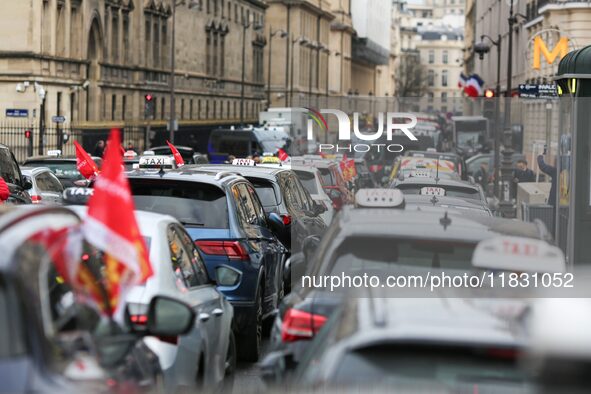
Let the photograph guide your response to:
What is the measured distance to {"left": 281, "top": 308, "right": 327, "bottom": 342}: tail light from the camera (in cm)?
774

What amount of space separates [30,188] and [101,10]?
140 ft

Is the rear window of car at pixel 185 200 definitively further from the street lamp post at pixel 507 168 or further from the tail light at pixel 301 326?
the tail light at pixel 301 326

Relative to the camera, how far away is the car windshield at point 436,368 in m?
4.50

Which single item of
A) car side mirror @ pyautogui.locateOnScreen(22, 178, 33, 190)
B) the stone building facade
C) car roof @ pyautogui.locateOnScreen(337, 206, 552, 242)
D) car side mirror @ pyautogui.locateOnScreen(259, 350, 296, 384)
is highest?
the stone building facade

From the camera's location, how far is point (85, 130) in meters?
60.5

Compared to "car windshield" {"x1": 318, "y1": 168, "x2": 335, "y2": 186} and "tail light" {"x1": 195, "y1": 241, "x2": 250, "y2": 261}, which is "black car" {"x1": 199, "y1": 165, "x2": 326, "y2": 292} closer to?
"car windshield" {"x1": 318, "y1": 168, "x2": 335, "y2": 186}

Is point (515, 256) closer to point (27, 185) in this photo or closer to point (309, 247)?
point (309, 247)

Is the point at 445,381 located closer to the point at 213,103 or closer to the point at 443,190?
the point at 443,190

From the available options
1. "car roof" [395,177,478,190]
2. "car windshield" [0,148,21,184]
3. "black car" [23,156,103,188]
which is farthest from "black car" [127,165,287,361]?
"black car" [23,156,103,188]

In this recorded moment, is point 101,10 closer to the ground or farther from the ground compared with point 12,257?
farther from the ground

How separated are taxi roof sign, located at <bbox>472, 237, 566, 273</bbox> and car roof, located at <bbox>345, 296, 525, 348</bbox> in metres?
0.69

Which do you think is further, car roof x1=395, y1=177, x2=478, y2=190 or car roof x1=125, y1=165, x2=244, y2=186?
car roof x1=395, y1=177, x2=478, y2=190

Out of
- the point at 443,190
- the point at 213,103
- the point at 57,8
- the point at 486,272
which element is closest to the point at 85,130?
the point at 57,8

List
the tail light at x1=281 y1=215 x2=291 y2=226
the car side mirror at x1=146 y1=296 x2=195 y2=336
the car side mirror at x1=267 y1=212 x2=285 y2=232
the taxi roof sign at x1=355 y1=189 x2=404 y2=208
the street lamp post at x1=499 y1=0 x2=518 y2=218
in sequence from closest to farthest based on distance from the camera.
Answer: the car side mirror at x1=146 y1=296 x2=195 y2=336 → the taxi roof sign at x1=355 y1=189 x2=404 y2=208 → the street lamp post at x1=499 y1=0 x2=518 y2=218 → the car side mirror at x1=267 y1=212 x2=285 y2=232 → the tail light at x1=281 y1=215 x2=291 y2=226
